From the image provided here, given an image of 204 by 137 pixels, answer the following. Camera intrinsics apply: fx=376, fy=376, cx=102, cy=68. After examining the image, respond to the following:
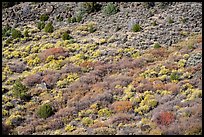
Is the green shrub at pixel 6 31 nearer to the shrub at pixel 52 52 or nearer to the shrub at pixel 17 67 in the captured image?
the shrub at pixel 52 52

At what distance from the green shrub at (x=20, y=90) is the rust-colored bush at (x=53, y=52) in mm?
5524

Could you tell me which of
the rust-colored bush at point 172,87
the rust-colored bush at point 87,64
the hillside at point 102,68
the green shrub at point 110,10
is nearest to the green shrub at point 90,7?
the hillside at point 102,68

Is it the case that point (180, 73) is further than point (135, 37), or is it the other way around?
point (135, 37)

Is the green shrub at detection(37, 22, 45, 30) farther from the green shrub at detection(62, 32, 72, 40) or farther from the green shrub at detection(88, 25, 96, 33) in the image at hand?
the green shrub at detection(88, 25, 96, 33)

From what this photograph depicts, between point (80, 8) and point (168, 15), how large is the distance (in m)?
9.44

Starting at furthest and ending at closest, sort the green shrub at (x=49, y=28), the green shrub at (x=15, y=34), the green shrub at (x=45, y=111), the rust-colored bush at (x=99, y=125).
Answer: the green shrub at (x=49, y=28) → the green shrub at (x=15, y=34) → the green shrub at (x=45, y=111) → the rust-colored bush at (x=99, y=125)

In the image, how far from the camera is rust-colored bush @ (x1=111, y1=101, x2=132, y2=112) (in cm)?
2053

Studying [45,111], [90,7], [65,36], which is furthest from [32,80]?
[90,7]

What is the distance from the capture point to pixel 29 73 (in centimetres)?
2784

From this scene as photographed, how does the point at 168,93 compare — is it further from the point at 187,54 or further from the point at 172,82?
the point at 187,54

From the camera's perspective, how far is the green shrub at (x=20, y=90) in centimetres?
2383

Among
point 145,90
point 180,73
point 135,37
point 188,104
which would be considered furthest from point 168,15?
point 188,104

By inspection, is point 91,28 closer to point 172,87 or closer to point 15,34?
point 15,34

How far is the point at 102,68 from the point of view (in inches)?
1052
